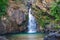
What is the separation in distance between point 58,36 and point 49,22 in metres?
22.3

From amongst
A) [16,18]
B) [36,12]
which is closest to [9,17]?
[16,18]

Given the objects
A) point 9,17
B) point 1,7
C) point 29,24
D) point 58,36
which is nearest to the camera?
point 58,36

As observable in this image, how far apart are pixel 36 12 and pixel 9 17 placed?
4965 millimetres

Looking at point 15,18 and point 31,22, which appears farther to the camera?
point 31,22

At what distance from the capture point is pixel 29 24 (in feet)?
134

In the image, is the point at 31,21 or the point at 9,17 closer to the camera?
the point at 9,17

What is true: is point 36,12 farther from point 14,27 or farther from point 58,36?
point 58,36

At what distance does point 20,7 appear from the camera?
38.8 meters

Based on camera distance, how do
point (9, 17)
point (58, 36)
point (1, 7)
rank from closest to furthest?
point (58, 36) < point (1, 7) < point (9, 17)

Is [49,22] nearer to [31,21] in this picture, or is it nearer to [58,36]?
[31,21]

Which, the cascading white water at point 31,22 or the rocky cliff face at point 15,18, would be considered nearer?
the rocky cliff face at point 15,18

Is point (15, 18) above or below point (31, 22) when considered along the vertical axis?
above

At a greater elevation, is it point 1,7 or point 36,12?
point 1,7

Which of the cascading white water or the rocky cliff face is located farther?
the cascading white water
